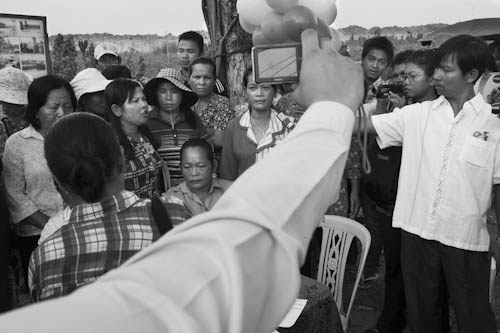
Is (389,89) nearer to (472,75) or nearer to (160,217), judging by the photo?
(472,75)

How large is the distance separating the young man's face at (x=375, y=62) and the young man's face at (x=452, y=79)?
167 centimetres

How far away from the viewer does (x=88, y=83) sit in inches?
119

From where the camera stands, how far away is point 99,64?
4898mm

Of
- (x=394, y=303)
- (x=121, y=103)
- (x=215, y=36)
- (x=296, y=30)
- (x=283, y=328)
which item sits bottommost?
(x=394, y=303)

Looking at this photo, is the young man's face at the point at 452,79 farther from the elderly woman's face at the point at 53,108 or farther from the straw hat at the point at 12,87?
the straw hat at the point at 12,87

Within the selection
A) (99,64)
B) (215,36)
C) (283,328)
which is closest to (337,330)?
(283,328)

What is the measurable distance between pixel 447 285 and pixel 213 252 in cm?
202

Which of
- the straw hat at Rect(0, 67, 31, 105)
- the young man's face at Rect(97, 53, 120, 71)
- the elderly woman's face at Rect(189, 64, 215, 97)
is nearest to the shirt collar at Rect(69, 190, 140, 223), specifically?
the straw hat at Rect(0, 67, 31, 105)

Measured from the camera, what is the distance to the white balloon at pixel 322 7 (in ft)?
4.48

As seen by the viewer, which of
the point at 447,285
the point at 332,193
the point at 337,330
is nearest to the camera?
the point at 332,193

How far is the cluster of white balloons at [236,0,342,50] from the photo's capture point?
1107 mm

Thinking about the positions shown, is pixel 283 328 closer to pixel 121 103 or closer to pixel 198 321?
pixel 198 321

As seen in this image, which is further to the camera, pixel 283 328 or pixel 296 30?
pixel 283 328

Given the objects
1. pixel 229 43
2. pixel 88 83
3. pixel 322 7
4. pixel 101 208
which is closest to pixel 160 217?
pixel 101 208
